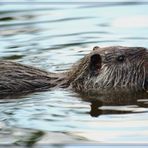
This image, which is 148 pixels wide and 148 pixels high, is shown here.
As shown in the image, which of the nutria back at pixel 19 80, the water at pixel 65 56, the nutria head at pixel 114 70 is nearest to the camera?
the water at pixel 65 56

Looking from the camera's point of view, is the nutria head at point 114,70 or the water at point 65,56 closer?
the water at point 65,56

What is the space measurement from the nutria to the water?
302 mm

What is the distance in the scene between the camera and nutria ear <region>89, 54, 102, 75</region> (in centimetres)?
1052

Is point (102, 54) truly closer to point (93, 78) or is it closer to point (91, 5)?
point (93, 78)

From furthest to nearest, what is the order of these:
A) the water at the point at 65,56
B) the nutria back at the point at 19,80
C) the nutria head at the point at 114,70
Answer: the nutria back at the point at 19,80 → the nutria head at the point at 114,70 → the water at the point at 65,56

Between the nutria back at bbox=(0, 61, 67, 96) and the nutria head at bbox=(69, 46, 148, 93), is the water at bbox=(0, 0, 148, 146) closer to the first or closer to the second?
the nutria back at bbox=(0, 61, 67, 96)

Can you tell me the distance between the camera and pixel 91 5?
1588 cm

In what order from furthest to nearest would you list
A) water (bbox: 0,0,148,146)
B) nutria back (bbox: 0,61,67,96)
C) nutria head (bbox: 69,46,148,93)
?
nutria back (bbox: 0,61,67,96), nutria head (bbox: 69,46,148,93), water (bbox: 0,0,148,146)

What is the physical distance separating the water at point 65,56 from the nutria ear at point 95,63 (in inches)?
19.2

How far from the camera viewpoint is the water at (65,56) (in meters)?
8.43

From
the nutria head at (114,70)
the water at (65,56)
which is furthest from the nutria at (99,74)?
the water at (65,56)

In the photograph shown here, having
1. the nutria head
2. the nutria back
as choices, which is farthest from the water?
the nutria head

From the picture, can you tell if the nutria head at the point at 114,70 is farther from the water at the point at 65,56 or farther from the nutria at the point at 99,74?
the water at the point at 65,56

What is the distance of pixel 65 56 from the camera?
490 inches
